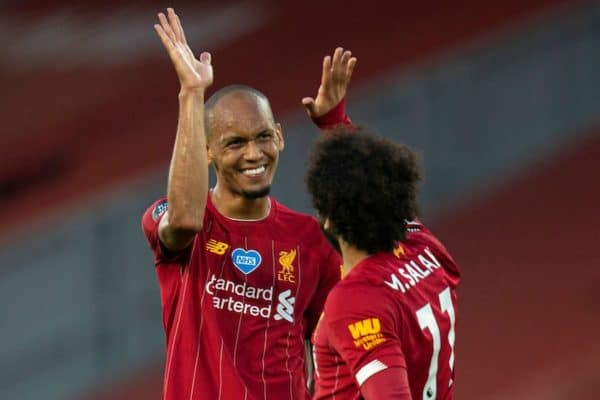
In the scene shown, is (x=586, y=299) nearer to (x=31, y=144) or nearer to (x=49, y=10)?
(x=31, y=144)

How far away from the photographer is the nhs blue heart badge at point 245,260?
4.71 m

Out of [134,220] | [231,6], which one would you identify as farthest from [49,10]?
[134,220]

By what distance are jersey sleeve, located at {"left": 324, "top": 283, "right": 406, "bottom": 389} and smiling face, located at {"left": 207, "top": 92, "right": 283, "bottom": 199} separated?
87cm

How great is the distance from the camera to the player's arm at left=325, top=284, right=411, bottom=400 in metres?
3.74

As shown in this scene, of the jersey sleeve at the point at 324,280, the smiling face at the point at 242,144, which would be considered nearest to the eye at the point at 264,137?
the smiling face at the point at 242,144

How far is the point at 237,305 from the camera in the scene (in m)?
4.66

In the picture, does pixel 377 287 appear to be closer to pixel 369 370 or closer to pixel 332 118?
pixel 369 370

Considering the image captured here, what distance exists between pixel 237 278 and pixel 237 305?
93mm

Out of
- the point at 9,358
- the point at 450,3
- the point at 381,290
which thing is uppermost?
the point at 450,3

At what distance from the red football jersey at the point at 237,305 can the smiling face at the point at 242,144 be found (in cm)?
17

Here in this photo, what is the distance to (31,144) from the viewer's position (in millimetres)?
14578

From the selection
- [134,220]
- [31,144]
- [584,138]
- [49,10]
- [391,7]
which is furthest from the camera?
[49,10]

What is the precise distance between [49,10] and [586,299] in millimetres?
8262

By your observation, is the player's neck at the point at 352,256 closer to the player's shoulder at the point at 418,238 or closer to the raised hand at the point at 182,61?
the player's shoulder at the point at 418,238
